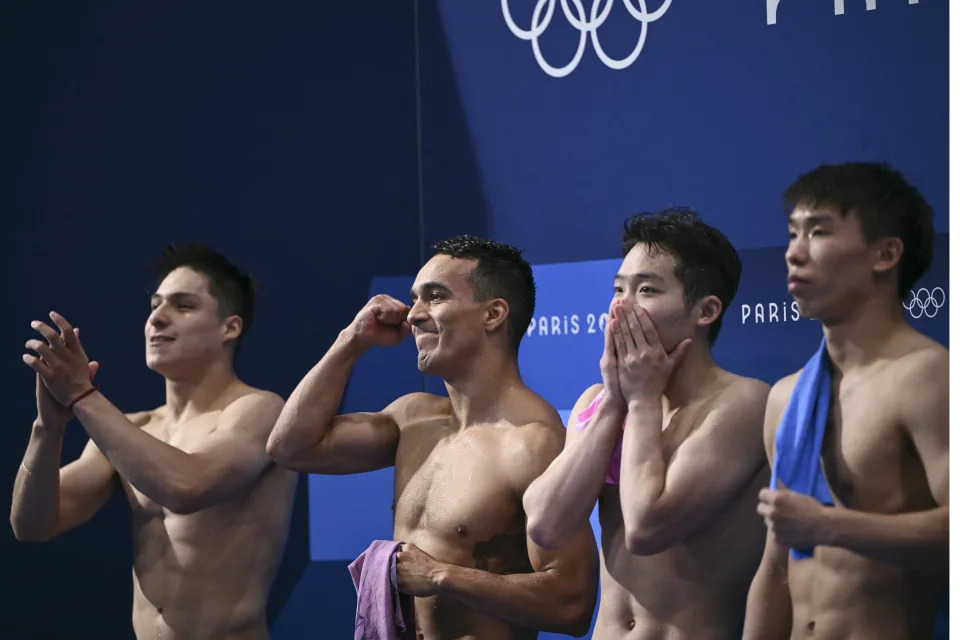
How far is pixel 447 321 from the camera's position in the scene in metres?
3.66

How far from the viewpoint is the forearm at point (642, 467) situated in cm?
299

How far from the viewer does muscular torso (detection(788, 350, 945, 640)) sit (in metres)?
2.77

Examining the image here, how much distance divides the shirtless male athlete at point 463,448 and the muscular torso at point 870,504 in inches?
28.6

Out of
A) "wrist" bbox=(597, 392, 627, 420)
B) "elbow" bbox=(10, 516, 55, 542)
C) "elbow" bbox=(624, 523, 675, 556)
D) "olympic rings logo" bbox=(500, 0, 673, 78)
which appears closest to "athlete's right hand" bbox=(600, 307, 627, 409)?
"wrist" bbox=(597, 392, 627, 420)

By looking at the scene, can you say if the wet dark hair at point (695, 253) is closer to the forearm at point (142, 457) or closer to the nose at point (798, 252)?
the nose at point (798, 252)

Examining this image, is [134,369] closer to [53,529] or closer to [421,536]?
[53,529]

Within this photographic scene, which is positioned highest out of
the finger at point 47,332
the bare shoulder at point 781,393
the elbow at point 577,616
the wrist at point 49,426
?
the finger at point 47,332

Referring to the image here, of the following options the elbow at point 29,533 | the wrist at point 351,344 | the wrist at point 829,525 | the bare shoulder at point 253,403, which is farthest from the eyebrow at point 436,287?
the elbow at point 29,533

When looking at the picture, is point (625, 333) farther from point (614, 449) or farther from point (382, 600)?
point (382, 600)

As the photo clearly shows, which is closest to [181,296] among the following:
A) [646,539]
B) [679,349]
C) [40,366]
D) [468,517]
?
[40,366]

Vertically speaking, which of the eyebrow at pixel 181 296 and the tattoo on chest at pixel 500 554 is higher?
the eyebrow at pixel 181 296

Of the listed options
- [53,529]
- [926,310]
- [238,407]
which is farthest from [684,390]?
[53,529]

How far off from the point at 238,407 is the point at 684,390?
5.12ft

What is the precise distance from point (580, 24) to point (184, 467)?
1.89 m
